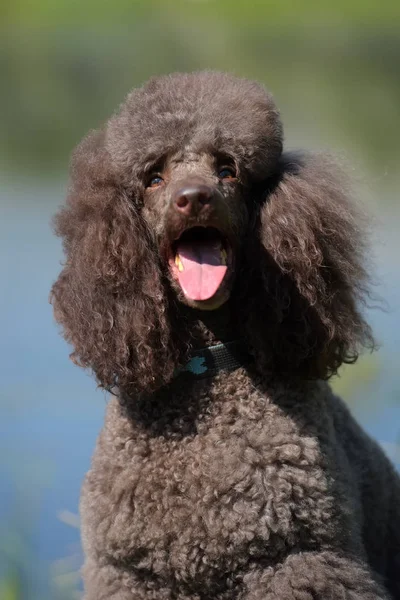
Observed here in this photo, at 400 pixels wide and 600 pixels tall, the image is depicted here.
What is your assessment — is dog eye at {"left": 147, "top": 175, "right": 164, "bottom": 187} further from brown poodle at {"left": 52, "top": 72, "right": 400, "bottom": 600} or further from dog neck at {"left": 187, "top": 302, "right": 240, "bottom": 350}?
dog neck at {"left": 187, "top": 302, "right": 240, "bottom": 350}

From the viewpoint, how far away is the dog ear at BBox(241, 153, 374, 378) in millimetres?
2027

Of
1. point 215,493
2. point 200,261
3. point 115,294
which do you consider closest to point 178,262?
point 200,261

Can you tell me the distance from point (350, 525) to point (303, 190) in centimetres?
82

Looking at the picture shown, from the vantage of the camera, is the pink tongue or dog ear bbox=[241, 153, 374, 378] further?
dog ear bbox=[241, 153, 374, 378]

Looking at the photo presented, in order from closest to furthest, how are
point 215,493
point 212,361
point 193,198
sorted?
point 193,198, point 215,493, point 212,361

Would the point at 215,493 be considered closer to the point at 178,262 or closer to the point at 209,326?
the point at 209,326

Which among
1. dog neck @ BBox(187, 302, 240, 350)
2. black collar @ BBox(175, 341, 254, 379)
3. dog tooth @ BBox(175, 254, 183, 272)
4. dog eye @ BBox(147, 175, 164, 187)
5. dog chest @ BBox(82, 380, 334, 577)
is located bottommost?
dog chest @ BBox(82, 380, 334, 577)

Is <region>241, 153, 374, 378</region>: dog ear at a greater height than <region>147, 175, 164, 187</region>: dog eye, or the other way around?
<region>147, 175, 164, 187</region>: dog eye

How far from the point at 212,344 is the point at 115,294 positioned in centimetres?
27

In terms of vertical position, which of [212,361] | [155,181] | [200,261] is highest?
[155,181]

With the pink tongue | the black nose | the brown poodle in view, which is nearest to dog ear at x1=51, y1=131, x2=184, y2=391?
Result: the brown poodle

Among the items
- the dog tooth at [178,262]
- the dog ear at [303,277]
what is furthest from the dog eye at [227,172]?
the dog tooth at [178,262]

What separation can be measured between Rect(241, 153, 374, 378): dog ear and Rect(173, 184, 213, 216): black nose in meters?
0.24

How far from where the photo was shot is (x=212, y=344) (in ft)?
6.88
